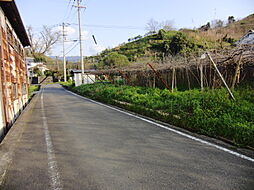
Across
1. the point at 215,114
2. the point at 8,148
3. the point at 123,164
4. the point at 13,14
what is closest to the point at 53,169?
the point at 123,164

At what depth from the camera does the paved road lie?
2.80 m

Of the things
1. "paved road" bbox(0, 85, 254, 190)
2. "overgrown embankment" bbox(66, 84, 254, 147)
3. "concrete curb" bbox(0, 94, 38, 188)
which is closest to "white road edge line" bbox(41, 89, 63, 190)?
"paved road" bbox(0, 85, 254, 190)

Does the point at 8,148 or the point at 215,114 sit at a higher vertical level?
the point at 215,114

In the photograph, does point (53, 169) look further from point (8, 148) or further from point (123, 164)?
point (8, 148)

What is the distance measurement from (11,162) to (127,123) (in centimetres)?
368

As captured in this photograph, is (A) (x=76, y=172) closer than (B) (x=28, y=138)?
Yes

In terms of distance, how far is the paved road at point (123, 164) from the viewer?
9.20ft

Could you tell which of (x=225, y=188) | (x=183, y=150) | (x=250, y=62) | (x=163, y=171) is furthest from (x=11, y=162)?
(x=250, y=62)

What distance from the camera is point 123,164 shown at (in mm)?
3434

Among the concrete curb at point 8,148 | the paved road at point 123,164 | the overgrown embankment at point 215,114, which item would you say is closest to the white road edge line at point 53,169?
the paved road at point 123,164

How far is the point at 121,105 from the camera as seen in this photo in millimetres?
10266

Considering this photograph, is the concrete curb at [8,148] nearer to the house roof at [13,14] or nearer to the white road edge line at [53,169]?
the white road edge line at [53,169]

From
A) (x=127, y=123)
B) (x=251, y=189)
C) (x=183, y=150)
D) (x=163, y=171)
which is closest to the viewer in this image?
(x=251, y=189)

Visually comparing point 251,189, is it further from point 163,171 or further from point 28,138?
point 28,138
